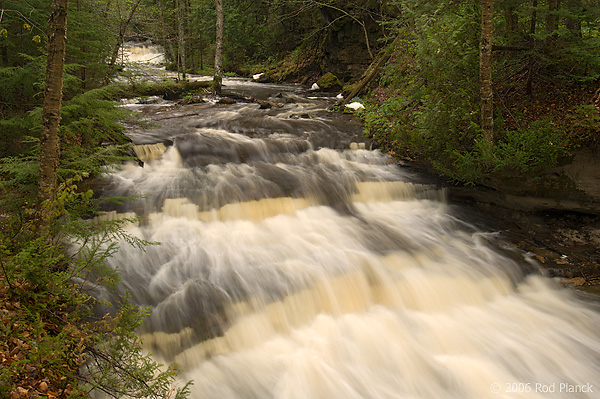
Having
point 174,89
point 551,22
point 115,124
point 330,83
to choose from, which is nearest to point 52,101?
point 115,124

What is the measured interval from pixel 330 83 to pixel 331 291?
51.0 ft

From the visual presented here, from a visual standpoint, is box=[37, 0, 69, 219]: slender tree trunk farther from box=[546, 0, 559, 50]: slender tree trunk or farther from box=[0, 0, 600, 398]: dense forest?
box=[546, 0, 559, 50]: slender tree trunk

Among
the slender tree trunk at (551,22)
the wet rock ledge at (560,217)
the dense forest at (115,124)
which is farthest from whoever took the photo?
the wet rock ledge at (560,217)

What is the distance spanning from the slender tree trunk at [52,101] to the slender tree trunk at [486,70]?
6.41 meters

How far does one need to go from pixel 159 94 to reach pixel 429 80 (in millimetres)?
12243

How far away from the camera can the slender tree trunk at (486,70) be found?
6508 mm

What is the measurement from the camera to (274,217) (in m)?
7.40

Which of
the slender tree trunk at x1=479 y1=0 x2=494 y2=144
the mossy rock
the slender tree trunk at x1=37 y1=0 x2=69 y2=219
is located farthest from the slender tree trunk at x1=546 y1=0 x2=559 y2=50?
the mossy rock

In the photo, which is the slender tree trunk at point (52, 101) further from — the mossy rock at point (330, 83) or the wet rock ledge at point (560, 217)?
the mossy rock at point (330, 83)

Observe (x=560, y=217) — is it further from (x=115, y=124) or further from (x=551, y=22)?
(x=115, y=124)

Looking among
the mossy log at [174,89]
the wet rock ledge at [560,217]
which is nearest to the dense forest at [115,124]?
the wet rock ledge at [560,217]

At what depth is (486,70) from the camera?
6770mm

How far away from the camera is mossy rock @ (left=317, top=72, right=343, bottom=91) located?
19156 millimetres

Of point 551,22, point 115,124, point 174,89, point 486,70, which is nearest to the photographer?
point 115,124
